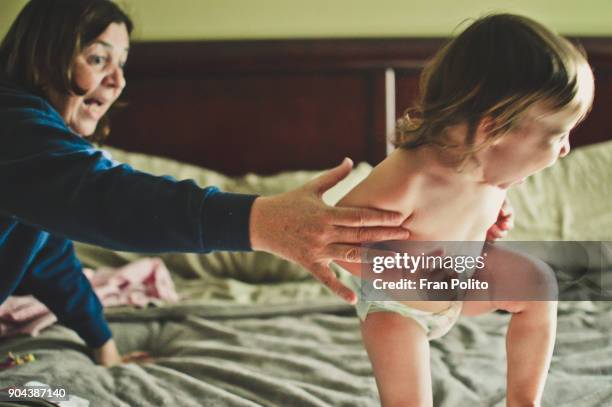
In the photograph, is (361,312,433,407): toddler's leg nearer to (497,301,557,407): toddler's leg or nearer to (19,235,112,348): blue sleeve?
(497,301,557,407): toddler's leg

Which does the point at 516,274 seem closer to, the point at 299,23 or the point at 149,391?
the point at 149,391

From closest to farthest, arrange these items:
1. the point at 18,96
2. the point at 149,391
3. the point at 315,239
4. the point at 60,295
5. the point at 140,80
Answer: the point at 315,239
the point at 18,96
the point at 149,391
the point at 60,295
the point at 140,80

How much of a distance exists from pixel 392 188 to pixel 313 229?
15 cm

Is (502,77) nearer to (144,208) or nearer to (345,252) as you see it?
(345,252)

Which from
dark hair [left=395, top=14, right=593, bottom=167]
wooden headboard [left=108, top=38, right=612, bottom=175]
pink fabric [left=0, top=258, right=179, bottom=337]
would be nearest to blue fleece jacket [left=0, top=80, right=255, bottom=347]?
dark hair [left=395, top=14, right=593, bottom=167]

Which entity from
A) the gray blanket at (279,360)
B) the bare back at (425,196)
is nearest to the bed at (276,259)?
the gray blanket at (279,360)

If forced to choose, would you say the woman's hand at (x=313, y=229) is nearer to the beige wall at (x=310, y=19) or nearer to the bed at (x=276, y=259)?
the bed at (x=276, y=259)

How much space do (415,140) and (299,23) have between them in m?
0.93

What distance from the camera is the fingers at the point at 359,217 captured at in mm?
594

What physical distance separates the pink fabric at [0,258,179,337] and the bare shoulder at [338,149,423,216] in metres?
0.61

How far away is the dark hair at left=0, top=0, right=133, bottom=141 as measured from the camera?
0.82 metres

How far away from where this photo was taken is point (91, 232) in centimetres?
62

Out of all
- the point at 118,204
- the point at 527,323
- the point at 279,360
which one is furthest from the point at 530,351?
the point at 118,204

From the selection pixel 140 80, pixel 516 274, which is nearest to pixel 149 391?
pixel 516 274
